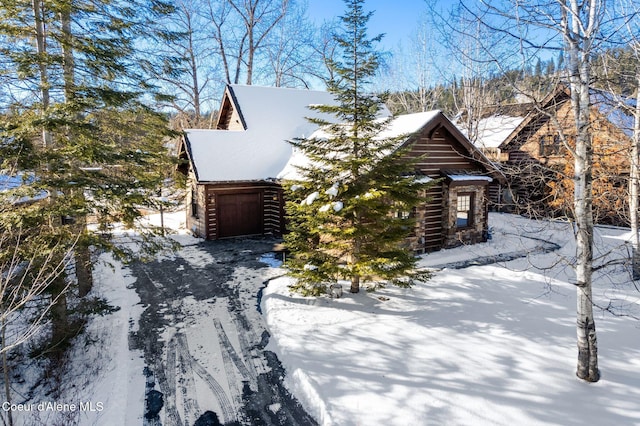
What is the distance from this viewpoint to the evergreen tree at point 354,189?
8867 mm

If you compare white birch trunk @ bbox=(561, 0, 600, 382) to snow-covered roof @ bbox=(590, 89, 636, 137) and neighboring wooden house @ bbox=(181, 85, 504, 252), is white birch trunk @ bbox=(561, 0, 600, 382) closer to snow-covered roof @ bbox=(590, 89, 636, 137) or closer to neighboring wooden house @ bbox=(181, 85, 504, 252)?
snow-covered roof @ bbox=(590, 89, 636, 137)

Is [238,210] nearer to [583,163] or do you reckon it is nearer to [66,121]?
[66,121]

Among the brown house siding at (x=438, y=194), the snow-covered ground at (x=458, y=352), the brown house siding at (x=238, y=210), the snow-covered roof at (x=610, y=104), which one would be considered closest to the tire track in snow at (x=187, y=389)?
the snow-covered ground at (x=458, y=352)

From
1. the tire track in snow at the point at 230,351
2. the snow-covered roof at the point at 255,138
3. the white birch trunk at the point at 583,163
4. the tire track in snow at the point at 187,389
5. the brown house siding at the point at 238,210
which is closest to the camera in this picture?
the white birch trunk at the point at 583,163

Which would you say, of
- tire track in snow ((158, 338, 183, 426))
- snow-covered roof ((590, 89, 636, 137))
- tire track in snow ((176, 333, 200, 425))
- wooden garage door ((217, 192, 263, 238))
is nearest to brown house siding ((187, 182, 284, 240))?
wooden garage door ((217, 192, 263, 238))

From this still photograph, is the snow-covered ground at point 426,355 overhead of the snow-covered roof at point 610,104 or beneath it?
beneath

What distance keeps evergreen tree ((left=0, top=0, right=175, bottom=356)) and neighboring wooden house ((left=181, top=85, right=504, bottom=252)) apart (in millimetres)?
7239

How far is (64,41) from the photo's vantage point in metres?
7.47

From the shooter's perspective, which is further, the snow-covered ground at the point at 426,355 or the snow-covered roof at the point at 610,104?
the snow-covered roof at the point at 610,104

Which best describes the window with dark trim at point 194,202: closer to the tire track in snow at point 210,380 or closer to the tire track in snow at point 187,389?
the tire track in snow at point 210,380

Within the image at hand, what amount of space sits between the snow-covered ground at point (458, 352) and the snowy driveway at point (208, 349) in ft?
1.47

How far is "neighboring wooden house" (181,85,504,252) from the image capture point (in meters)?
14.8

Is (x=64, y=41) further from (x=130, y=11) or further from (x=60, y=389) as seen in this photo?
(x=60, y=389)

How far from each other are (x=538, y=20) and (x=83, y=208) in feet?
29.2
